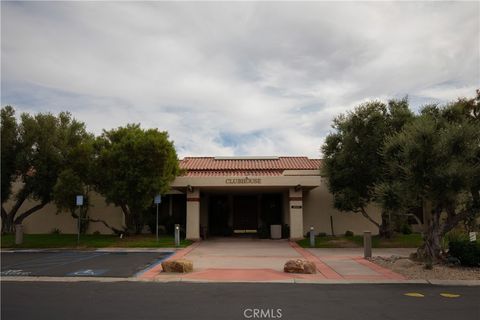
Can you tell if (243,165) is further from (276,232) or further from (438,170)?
(438,170)

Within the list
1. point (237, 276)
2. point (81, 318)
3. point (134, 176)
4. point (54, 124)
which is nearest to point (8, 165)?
point (54, 124)

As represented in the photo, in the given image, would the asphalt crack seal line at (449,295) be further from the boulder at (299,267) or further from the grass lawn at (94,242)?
the grass lawn at (94,242)

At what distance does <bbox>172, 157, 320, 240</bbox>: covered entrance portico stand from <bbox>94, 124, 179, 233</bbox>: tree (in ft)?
6.67

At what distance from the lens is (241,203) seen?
33281mm

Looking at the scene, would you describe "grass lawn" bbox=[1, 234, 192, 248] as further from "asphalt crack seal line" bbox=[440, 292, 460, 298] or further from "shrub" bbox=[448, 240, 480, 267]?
"asphalt crack seal line" bbox=[440, 292, 460, 298]

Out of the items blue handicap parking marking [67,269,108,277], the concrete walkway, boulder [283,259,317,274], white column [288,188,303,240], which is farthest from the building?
boulder [283,259,317,274]

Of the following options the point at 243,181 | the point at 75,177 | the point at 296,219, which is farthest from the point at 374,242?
the point at 75,177

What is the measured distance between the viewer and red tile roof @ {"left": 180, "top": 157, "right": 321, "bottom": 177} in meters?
30.0

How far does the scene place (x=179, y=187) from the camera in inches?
1047

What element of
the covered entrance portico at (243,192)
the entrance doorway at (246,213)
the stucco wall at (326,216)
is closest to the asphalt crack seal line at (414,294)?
the covered entrance portico at (243,192)

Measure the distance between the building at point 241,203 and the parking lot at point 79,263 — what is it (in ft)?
24.6

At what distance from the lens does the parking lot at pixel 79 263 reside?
13.8 meters

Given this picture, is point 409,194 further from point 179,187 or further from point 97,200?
point 97,200

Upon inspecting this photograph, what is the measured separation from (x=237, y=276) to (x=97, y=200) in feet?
62.6
